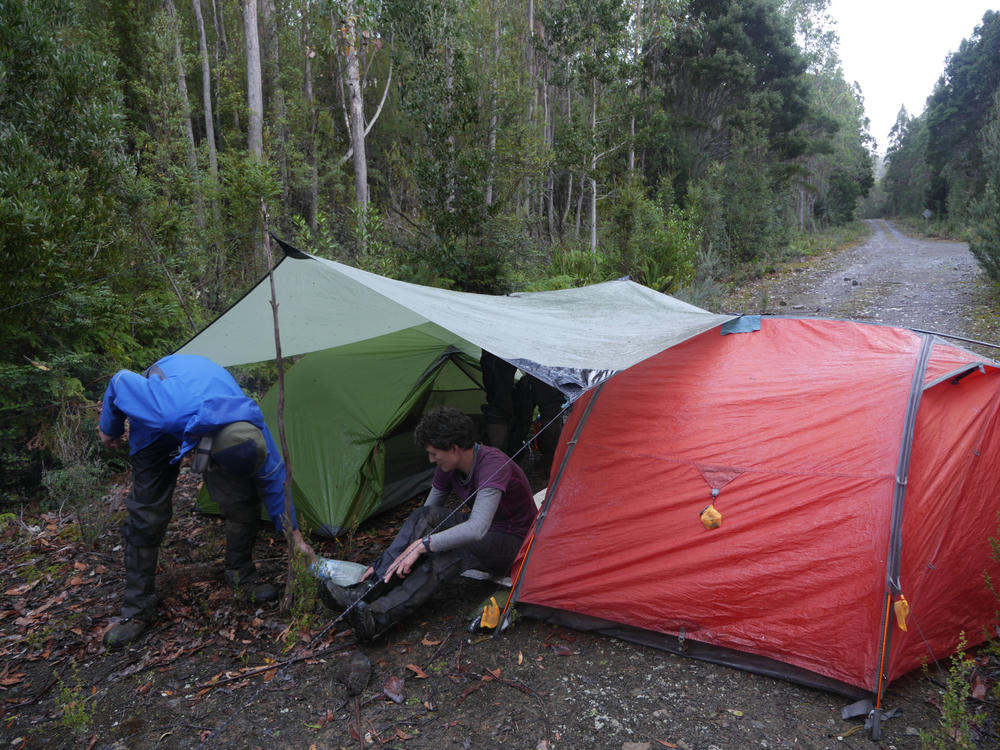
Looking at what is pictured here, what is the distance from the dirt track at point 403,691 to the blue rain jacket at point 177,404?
2.99ft

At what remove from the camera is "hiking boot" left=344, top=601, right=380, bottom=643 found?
108 inches

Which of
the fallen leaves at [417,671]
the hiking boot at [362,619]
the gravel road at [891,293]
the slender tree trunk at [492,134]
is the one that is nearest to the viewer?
the fallen leaves at [417,671]

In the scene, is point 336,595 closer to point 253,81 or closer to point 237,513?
point 237,513

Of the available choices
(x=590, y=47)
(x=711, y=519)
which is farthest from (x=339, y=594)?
(x=590, y=47)

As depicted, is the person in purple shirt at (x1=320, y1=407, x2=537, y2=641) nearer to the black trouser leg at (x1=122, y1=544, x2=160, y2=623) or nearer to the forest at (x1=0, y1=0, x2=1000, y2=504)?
the black trouser leg at (x1=122, y1=544, x2=160, y2=623)

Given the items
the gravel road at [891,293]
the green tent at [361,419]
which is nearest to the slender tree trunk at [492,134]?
the green tent at [361,419]

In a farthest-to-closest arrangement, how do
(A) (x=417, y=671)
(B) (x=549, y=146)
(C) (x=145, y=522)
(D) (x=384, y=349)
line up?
(B) (x=549, y=146)
(D) (x=384, y=349)
(C) (x=145, y=522)
(A) (x=417, y=671)

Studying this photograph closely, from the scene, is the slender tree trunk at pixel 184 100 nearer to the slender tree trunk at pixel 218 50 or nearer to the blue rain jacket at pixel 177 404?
the slender tree trunk at pixel 218 50

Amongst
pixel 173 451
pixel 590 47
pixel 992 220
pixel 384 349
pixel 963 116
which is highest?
pixel 963 116

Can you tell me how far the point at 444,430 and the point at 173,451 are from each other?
1381mm

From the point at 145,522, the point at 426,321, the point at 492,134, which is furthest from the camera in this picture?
the point at 492,134

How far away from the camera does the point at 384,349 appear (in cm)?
466

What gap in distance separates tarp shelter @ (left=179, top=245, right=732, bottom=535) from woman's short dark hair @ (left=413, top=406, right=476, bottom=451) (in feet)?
1.26

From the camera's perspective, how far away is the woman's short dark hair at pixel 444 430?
9.52 feet
